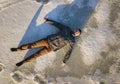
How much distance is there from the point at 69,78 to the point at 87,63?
0.71 meters

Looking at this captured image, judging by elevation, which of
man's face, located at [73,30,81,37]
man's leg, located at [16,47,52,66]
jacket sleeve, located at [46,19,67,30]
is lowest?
man's leg, located at [16,47,52,66]

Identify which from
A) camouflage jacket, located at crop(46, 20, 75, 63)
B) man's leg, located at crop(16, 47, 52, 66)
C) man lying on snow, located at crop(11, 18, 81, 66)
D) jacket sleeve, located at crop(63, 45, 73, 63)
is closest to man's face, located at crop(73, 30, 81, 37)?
man lying on snow, located at crop(11, 18, 81, 66)

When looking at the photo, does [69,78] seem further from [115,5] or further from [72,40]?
[115,5]

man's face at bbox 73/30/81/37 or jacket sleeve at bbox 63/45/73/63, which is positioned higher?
man's face at bbox 73/30/81/37

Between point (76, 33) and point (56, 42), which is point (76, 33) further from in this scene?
point (56, 42)

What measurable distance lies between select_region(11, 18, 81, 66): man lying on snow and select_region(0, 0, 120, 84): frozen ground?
22cm

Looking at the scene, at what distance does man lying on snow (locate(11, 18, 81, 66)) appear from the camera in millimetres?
9430

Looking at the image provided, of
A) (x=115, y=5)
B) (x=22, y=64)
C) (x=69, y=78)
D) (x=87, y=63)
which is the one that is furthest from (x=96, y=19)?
(x=22, y=64)

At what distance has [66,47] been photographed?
32.2 feet

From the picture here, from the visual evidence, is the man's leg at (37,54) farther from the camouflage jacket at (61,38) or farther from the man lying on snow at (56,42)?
the camouflage jacket at (61,38)

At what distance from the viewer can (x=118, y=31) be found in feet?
32.6

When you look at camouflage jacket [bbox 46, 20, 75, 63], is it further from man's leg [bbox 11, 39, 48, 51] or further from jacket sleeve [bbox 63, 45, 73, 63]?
man's leg [bbox 11, 39, 48, 51]

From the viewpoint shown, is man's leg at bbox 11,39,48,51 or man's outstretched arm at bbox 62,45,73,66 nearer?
man's leg at bbox 11,39,48,51

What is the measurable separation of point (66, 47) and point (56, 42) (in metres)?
0.48
